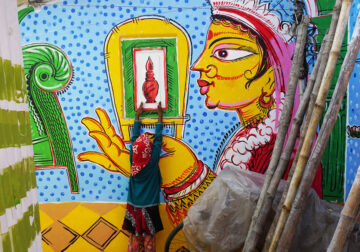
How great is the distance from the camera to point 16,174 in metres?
0.75

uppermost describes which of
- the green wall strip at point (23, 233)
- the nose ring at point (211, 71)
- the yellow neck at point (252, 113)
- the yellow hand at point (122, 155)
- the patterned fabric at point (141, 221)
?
the nose ring at point (211, 71)

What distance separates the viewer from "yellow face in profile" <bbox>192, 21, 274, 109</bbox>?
2.62 meters

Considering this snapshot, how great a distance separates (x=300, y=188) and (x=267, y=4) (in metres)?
1.56

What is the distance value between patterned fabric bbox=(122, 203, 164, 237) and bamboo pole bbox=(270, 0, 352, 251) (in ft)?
3.60

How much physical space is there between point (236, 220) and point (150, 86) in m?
1.33

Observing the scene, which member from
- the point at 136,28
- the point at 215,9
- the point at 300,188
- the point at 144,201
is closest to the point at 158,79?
the point at 136,28

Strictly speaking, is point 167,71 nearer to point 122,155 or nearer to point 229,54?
point 229,54

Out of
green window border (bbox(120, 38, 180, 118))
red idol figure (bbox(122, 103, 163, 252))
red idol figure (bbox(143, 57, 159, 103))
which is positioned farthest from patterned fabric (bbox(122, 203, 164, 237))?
red idol figure (bbox(143, 57, 159, 103))

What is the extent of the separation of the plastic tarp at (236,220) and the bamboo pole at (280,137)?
0.14 ft

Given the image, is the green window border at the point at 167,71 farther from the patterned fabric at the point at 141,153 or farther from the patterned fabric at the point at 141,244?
the patterned fabric at the point at 141,244

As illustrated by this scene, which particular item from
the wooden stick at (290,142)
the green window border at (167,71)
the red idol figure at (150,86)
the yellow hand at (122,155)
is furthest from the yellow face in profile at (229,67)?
the wooden stick at (290,142)

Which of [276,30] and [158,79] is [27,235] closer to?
[158,79]

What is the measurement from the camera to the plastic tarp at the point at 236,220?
1.96 meters

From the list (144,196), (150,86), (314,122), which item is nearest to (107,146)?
(144,196)
